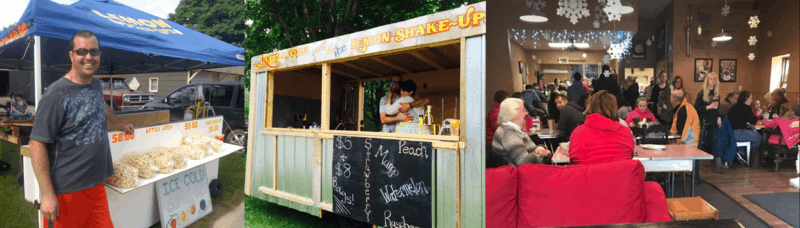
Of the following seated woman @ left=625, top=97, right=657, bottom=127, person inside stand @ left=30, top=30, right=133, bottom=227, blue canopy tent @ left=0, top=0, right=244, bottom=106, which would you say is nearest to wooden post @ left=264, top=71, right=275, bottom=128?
blue canopy tent @ left=0, top=0, right=244, bottom=106

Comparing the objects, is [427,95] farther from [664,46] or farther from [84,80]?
[84,80]

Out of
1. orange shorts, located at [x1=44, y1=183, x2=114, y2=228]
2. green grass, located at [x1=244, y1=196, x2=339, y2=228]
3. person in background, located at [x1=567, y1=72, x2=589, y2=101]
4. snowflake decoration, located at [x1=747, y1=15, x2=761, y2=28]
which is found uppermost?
snowflake decoration, located at [x1=747, y1=15, x2=761, y2=28]

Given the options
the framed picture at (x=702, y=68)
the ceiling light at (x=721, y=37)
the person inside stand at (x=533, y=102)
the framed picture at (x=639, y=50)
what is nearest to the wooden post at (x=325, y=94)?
the person inside stand at (x=533, y=102)

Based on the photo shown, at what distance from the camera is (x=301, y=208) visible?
3531mm

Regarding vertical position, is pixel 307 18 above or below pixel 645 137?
above

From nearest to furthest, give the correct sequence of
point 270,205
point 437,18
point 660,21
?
1. point 437,18
2. point 660,21
3. point 270,205

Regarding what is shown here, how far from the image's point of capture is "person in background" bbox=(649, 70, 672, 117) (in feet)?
9.41

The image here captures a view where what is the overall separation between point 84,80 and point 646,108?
3.51 meters

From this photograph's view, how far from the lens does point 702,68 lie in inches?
110

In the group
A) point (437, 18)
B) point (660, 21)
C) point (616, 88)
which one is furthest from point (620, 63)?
point (437, 18)

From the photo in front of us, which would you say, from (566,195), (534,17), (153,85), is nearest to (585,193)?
(566,195)

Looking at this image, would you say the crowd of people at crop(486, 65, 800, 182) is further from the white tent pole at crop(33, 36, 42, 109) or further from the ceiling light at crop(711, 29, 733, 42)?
the white tent pole at crop(33, 36, 42, 109)

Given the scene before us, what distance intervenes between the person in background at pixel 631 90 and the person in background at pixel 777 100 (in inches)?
33.5

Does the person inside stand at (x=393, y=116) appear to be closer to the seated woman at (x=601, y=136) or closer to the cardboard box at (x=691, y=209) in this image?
the seated woman at (x=601, y=136)
